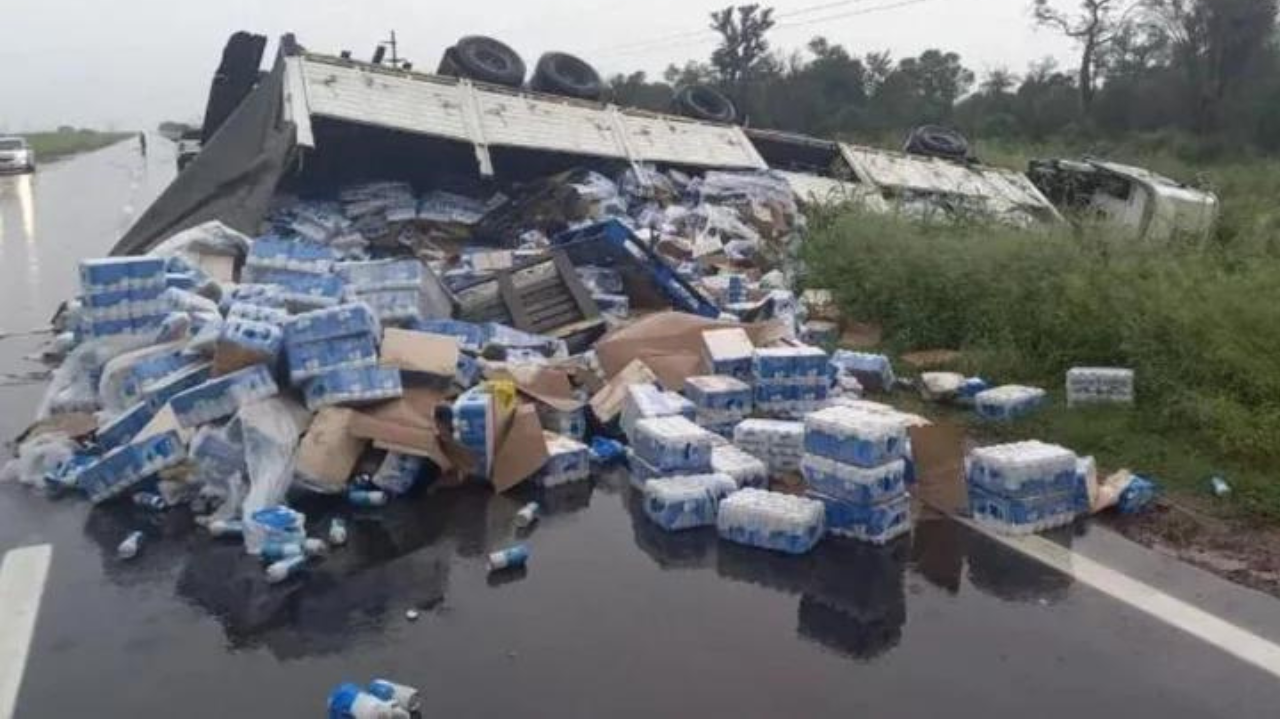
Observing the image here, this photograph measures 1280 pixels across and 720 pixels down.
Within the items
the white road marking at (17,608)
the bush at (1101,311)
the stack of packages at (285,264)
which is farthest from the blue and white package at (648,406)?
the white road marking at (17,608)

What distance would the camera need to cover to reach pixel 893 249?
10.1m

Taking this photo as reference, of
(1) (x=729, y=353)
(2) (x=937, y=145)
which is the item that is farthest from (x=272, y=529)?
(2) (x=937, y=145)

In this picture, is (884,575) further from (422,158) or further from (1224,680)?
(422,158)

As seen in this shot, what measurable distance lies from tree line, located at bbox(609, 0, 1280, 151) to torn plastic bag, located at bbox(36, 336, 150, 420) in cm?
2234

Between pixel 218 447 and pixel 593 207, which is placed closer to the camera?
pixel 218 447

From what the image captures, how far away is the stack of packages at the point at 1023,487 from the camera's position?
17.7ft

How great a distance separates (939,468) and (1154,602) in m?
1.37

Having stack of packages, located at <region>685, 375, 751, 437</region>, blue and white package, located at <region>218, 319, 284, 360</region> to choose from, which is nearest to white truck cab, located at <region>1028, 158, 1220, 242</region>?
stack of packages, located at <region>685, 375, 751, 437</region>

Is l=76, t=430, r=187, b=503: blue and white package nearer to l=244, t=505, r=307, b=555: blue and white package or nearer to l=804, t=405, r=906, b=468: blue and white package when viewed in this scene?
l=244, t=505, r=307, b=555: blue and white package

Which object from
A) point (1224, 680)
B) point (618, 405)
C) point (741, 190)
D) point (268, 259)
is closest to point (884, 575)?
point (1224, 680)

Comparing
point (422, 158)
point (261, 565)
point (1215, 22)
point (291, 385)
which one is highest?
point (1215, 22)

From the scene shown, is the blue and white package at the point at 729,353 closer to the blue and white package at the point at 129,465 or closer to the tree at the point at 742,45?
the blue and white package at the point at 129,465

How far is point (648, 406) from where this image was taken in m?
6.33

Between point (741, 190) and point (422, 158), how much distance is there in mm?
4486
